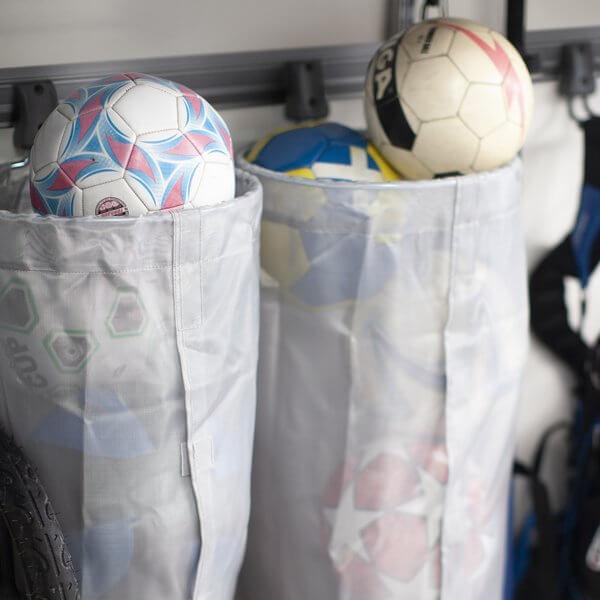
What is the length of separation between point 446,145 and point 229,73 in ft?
1.20

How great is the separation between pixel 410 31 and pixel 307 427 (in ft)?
1.73

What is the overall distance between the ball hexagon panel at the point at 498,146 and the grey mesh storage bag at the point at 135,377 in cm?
28

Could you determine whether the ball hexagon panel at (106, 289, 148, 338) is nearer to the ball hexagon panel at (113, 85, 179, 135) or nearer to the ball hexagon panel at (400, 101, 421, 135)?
the ball hexagon panel at (113, 85, 179, 135)

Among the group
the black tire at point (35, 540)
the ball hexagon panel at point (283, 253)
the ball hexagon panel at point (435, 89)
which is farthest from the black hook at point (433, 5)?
the black tire at point (35, 540)

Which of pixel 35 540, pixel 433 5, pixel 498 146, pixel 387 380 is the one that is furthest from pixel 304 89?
pixel 35 540

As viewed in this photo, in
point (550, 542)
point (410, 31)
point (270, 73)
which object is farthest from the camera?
point (550, 542)

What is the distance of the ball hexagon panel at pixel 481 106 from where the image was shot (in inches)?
39.2

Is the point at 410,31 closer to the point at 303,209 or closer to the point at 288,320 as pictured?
the point at 303,209

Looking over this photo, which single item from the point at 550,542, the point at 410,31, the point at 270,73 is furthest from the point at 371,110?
the point at 550,542

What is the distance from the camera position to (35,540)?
75cm

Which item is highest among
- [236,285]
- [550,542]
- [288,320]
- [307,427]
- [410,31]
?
[410,31]

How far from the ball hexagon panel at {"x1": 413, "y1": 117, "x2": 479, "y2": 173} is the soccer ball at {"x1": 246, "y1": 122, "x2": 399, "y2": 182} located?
6 centimetres

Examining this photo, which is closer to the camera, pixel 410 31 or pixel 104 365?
pixel 104 365

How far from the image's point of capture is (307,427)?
3.62ft
